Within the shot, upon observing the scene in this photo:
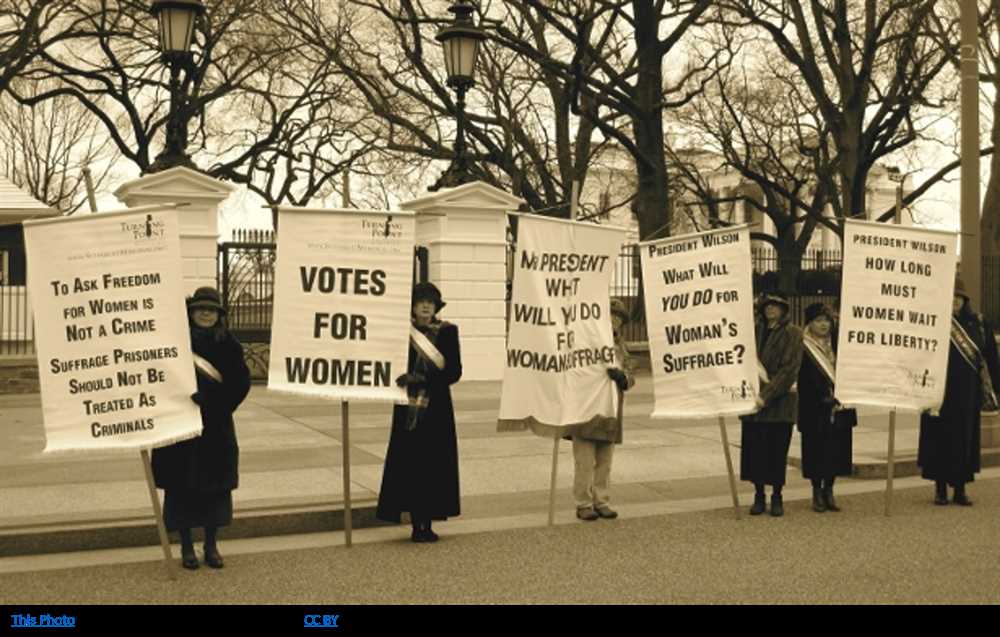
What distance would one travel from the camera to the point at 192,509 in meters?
7.41

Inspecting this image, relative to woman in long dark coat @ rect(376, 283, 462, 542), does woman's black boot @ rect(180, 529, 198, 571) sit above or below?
below

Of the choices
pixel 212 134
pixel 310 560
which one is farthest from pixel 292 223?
pixel 212 134

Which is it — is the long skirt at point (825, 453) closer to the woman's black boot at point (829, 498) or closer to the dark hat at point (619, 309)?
the woman's black boot at point (829, 498)

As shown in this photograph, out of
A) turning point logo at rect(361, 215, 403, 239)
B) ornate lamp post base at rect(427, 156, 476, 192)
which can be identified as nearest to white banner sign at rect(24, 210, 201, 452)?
turning point logo at rect(361, 215, 403, 239)

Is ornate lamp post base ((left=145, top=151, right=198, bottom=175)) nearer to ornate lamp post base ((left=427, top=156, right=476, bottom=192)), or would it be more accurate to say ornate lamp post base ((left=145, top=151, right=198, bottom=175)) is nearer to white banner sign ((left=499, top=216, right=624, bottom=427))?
ornate lamp post base ((left=427, top=156, right=476, bottom=192))

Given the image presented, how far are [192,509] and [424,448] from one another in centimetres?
161

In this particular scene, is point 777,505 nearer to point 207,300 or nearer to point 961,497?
point 961,497

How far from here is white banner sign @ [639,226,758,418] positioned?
30.0 ft

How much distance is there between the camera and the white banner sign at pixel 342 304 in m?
7.96

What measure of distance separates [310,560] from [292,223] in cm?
220

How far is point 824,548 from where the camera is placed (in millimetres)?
7902

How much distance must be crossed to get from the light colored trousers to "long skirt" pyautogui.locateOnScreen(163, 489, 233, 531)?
9.14 feet

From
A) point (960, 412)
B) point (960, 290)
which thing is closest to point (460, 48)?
point (960, 290)

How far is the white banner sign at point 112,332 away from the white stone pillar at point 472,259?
1026 centimetres
